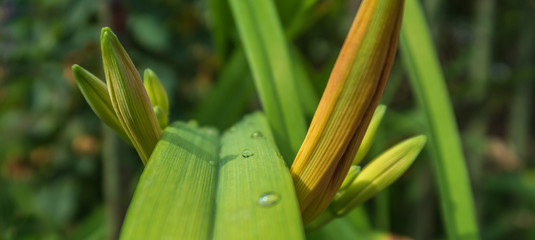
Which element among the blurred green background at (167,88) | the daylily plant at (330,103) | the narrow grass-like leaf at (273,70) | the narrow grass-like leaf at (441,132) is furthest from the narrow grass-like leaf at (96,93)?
the blurred green background at (167,88)

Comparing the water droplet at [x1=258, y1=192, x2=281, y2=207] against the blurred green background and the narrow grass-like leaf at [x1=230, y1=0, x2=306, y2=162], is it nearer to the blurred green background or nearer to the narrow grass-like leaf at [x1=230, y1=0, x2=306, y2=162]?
the narrow grass-like leaf at [x1=230, y1=0, x2=306, y2=162]

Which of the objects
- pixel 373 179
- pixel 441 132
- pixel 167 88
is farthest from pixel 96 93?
pixel 167 88

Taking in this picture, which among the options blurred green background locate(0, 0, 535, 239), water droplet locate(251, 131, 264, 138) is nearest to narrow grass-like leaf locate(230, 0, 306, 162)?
water droplet locate(251, 131, 264, 138)

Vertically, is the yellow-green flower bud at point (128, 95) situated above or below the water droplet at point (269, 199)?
above

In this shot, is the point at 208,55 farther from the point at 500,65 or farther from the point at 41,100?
the point at 500,65

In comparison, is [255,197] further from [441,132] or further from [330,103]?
[441,132]

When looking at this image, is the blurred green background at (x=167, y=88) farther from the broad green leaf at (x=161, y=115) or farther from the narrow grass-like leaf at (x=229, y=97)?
the broad green leaf at (x=161, y=115)

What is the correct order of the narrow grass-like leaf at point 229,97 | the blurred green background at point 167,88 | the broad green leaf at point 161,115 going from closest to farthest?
the broad green leaf at point 161,115, the narrow grass-like leaf at point 229,97, the blurred green background at point 167,88
